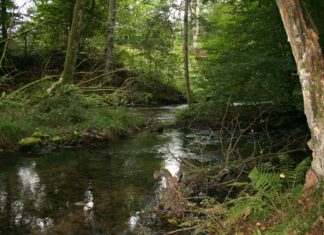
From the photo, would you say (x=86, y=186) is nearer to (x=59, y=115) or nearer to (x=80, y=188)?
(x=80, y=188)

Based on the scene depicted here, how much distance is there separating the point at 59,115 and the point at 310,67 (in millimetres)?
9563

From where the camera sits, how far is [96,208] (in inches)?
255

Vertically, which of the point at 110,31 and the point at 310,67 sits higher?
the point at 110,31

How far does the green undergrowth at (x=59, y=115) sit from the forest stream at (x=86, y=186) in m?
1.01

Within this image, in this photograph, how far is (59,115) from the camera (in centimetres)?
1285

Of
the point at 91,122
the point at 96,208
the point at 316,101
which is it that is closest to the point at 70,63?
the point at 91,122

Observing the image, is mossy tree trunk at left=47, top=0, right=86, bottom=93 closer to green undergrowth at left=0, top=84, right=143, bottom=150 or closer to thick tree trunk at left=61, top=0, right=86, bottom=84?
thick tree trunk at left=61, top=0, right=86, bottom=84

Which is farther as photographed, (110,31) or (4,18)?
(4,18)

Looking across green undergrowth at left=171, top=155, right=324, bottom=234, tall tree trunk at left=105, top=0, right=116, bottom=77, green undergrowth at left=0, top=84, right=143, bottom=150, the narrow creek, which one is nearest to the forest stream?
the narrow creek

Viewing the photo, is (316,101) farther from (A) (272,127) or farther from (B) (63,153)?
(A) (272,127)

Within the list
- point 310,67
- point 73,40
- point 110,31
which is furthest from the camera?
point 110,31

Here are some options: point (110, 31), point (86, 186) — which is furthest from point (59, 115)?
point (110, 31)

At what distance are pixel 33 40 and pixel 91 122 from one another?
11.6 metres

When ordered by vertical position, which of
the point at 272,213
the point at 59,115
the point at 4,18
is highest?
the point at 4,18
